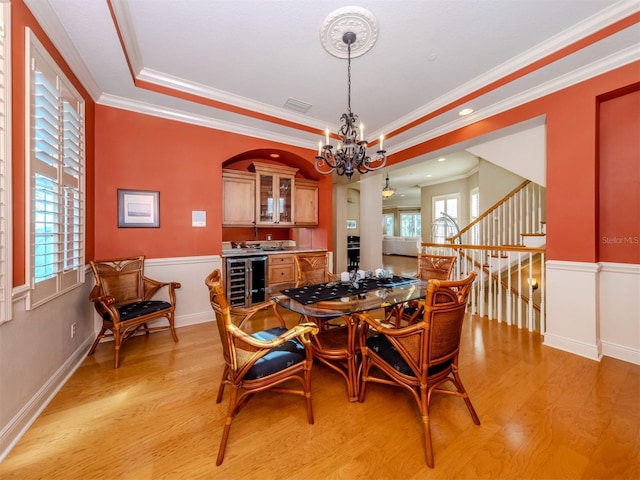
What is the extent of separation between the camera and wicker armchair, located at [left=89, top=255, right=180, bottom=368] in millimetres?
2348

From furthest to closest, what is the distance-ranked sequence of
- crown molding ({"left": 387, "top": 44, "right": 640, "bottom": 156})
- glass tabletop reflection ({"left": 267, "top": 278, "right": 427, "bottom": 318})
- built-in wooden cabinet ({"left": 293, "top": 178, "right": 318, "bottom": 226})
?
built-in wooden cabinet ({"left": 293, "top": 178, "right": 318, "bottom": 226}), crown molding ({"left": 387, "top": 44, "right": 640, "bottom": 156}), glass tabletop reflection ({"left": 267, "top": 278, "right": 427, "bottom": 318})

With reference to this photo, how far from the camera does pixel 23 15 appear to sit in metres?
1.59

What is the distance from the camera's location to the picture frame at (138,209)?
2947mm

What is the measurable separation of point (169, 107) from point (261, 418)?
3.46m

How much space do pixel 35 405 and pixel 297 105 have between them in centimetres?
370

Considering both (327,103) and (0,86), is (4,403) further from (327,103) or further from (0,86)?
(327,103)

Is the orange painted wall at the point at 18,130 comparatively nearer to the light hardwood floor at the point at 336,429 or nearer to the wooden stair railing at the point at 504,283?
the light hardwood floor at the point at 336,429

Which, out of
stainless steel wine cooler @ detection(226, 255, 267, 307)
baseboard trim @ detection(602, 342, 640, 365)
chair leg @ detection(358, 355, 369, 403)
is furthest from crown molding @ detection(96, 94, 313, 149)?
baseboard trim @ detection(602, 342, 640, 365)

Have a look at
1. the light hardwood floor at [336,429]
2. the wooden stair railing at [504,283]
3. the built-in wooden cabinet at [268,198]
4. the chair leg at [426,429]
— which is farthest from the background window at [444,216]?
the chair leg at [426,429]

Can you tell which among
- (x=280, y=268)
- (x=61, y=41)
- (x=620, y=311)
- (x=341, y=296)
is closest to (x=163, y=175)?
(x=61, y=41)

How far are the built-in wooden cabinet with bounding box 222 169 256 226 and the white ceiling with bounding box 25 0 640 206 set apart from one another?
0.85m

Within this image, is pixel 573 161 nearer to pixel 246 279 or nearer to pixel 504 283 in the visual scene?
pixel 504 283

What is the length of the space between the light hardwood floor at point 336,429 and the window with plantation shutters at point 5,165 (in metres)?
0.88

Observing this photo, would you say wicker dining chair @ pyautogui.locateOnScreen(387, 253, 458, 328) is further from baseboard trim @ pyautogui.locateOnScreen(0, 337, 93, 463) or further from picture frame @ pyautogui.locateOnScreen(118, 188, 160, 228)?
picture frame @ pyautogui.locateOnScreen(118, 188, 160, 228)
